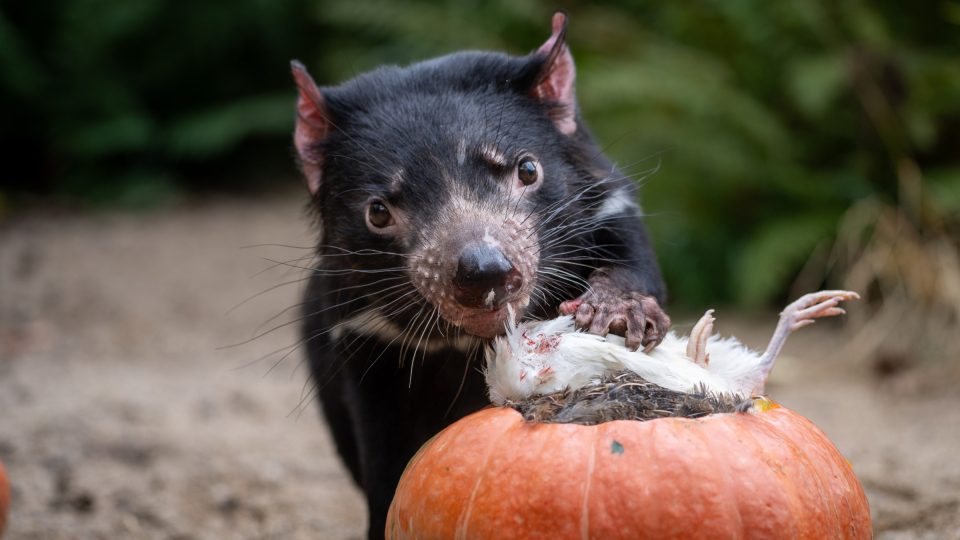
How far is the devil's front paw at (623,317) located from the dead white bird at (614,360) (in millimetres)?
25

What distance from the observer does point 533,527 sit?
1.88m

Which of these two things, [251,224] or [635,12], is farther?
[251,224]

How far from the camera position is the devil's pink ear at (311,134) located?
280cm

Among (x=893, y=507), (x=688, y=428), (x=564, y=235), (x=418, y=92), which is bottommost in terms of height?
(x=893, y=507)

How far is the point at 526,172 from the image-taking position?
2.60 metres

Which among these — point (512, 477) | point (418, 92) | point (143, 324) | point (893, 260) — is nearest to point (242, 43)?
point (143, 324)

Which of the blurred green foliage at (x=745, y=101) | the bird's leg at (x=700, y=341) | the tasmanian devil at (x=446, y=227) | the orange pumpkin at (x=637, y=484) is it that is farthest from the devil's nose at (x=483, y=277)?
the blurred green foliage at (x=745, y=101)

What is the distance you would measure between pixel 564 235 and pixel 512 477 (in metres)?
0.83

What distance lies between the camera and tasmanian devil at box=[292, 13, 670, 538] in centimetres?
237

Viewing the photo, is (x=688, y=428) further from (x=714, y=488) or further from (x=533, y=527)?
(x=533, y=527)

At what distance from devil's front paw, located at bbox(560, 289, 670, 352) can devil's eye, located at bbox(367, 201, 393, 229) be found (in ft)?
1.70

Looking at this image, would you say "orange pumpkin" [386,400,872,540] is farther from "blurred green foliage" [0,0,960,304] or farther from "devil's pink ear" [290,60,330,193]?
"blurred green foliage" [0,0,960,304]

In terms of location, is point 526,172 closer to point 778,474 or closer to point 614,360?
point 614,360

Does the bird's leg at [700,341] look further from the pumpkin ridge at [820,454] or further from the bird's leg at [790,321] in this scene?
the pumpkin ridge at [820,454]
